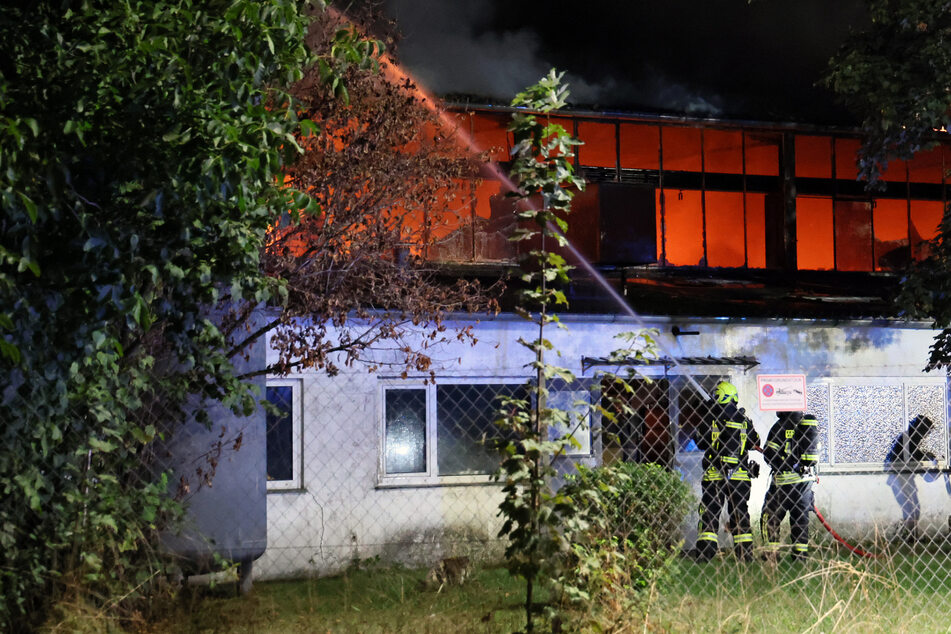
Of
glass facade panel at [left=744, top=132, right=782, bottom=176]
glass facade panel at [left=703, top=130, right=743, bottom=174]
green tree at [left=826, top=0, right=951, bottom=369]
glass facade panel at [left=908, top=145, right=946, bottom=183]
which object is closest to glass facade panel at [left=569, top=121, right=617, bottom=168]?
glass facade panel at [left=703, top=130, right=743, bottom=174]

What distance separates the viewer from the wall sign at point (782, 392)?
8734 mm

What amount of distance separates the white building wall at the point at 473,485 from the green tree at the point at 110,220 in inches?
184

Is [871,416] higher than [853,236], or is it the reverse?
[853,236]

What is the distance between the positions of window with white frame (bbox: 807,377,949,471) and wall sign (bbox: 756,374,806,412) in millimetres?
3471

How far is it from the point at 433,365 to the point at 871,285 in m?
8.17

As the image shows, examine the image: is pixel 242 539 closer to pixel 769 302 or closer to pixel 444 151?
pixel 444 151

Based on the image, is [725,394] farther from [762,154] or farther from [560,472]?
[762,154]

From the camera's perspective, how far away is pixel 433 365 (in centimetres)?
1105

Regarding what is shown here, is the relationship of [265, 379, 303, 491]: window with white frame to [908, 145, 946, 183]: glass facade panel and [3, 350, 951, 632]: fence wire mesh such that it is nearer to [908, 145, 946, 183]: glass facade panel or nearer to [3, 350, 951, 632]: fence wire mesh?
[3, 350, 951, 632]: fence wire mesh

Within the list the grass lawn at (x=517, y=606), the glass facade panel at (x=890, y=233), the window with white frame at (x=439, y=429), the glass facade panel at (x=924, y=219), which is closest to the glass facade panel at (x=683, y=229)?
the glass facade panel at (x=890, y=233)

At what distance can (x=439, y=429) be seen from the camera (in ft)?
37.1

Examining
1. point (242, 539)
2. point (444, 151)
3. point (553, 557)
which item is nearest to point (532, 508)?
point (553, 557)

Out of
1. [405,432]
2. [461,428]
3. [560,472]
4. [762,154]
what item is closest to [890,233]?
[762,154]

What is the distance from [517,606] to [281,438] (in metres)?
6.47
